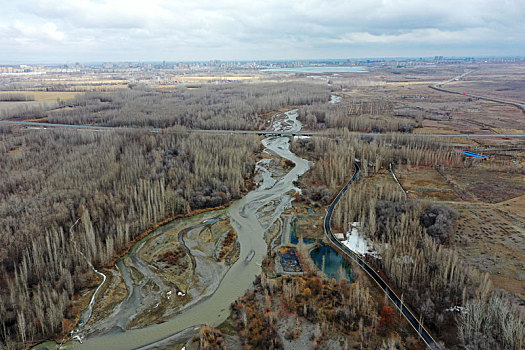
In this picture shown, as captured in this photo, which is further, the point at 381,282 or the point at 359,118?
the point at 359,118

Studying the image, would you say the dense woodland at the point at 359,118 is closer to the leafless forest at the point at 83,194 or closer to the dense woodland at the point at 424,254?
the leafless forest at the point at 83,194

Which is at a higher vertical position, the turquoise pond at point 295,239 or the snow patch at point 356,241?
the snow patch at point 356,241

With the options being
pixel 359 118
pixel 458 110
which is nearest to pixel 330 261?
pixel 359 118

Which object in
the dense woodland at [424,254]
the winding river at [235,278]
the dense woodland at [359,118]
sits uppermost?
the dense woodland at [359,118]

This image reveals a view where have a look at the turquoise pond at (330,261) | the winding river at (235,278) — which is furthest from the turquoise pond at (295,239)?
the winding river at (235,278)

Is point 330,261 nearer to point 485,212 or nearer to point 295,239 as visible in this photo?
point 295,239

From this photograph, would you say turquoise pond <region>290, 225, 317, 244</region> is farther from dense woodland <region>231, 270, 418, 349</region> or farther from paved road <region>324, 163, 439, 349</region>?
dense woodland <region>231, 270, 418, 349</region>

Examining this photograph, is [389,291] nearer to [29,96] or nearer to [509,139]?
Result: [509,139]
